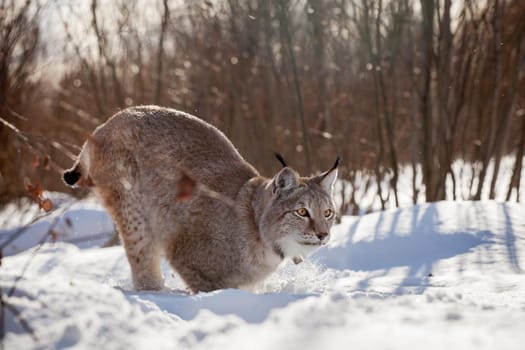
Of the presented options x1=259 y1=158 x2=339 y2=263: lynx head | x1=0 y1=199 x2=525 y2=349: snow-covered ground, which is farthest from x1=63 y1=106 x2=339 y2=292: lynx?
x1=0 y1=199 x2=525 y2=349: snow-covered ground

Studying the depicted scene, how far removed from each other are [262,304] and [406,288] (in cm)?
178

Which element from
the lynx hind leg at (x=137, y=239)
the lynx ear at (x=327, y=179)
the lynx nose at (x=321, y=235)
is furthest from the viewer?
the lynx hind leg at (x=137, y=239)

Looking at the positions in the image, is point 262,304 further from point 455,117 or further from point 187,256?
point 455,117

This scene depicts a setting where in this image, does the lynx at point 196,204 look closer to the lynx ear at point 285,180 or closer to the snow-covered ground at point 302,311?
the lynx ear at point 285,180

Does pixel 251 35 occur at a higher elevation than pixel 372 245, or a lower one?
higher

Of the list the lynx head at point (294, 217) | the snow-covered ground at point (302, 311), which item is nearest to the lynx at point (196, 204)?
the lynx head at point (294, 217)

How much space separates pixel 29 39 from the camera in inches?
357

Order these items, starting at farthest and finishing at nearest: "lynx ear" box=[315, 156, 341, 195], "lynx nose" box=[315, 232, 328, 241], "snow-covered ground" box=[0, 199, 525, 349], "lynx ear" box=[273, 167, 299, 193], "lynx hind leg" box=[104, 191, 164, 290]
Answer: "lynx hind leg" box=[104, 191, 164, 290] → "lynx ear" box=[315, 156, 341, 195] → "lynx ear" box=[273, 167, 299, 193] → "lynx nose" box=[315, 232, 328, 241] → "snow-covered ground" box=[0, 199, 525, 349]

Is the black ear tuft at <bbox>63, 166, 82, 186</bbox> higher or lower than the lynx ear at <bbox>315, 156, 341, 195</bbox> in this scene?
higher

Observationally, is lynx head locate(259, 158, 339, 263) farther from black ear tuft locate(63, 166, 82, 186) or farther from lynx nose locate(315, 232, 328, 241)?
black ear tuft locate(63, 166, 82, 186)

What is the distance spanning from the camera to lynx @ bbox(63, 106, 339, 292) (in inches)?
191

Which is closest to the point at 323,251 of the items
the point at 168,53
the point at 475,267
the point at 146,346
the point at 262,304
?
the point at 475,267

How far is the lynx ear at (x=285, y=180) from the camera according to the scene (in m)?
4.84

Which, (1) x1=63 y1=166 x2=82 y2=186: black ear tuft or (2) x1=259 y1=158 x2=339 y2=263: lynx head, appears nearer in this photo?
(2) x1=259 y1=158 x2=339 y2=263: lynx head
